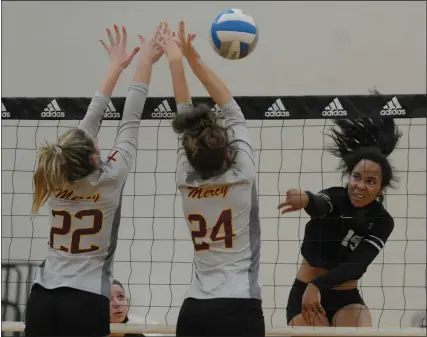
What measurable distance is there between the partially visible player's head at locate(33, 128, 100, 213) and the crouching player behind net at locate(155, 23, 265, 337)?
391 millimetres

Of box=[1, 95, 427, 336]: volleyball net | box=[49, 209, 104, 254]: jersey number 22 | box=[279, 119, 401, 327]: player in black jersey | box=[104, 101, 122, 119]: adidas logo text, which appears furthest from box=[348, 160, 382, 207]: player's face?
box=[1, 95, 427, 336]: volleyball net

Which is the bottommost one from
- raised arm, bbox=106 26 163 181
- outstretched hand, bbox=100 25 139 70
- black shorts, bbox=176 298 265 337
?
black shorts, bbox=176 298 265 337

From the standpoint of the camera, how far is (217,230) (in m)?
3.04

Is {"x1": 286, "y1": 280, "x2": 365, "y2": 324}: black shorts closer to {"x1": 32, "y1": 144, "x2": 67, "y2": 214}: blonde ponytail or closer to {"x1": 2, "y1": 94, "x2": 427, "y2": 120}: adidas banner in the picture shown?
{"x1": 2, "y1": 94, "x2": 427, "y2": 120}: adidas banner

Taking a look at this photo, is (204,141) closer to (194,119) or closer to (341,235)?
(194,119)

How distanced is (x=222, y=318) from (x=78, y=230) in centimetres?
76

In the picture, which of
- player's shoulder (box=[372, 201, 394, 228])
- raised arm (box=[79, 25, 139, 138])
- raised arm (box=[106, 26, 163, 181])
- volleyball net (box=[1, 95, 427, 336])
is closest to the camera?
raised arm (box=[106, 26, 163, 181])

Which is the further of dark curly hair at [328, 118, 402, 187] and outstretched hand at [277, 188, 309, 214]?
dark curly hair at [328, 118, 402, 187]

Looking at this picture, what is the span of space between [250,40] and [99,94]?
0.78 metres

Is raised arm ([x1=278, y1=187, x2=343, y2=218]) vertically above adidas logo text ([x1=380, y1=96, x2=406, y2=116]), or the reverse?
adidas logo text ([x1=380, y1=96, x2=406, y2=116])

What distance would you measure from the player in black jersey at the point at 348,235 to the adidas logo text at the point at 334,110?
0.78ft

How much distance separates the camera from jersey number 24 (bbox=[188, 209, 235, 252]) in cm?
302

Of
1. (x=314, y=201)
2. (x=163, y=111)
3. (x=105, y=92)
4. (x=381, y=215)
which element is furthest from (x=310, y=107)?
(x=105, y=92)

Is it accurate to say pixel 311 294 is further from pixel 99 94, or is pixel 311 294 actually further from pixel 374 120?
pixel 99 94
